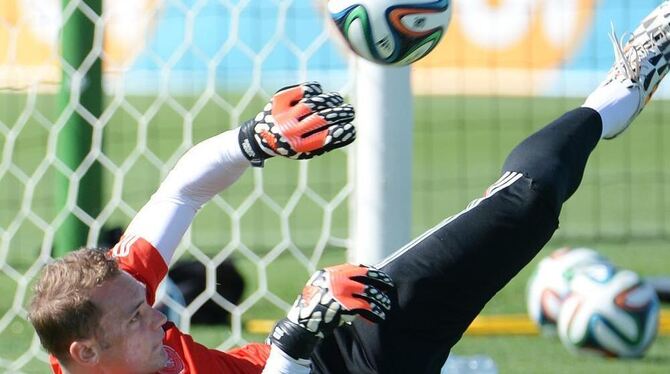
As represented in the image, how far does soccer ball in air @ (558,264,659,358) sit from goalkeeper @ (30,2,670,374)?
59.0 inches

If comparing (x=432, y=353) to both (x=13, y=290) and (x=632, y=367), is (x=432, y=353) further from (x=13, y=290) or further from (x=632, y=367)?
(x=13, y=290)

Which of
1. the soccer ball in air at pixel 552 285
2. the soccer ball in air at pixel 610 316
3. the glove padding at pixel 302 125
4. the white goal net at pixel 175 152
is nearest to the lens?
the glove padding at pixel 302 125

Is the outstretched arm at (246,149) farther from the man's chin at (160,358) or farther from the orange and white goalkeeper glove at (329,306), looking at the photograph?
the man's chin at (160,358)

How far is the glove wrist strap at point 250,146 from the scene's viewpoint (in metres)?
3.25

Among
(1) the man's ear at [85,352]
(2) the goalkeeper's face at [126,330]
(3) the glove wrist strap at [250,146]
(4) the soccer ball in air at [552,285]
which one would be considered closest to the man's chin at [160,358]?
(2) the goalkeeper's face at [126,330]

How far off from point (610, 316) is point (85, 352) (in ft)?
8.48

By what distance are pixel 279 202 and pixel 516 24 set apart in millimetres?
6215

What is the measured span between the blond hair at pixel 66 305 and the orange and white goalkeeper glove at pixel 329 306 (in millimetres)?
401

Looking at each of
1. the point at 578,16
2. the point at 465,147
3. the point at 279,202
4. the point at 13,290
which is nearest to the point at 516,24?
the point at 578,16

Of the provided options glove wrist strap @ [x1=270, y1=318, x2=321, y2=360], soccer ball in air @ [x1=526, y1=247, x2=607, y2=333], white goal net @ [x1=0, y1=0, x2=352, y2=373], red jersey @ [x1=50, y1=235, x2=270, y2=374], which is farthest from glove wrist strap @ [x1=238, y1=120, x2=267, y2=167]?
soccer ball in air @ [x1=526, y1=247, x2=607, y2=333]

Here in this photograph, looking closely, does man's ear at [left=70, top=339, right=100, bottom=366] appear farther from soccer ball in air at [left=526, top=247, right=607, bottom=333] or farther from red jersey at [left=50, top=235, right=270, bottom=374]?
soccer ball in air at [left=526, top=247, right=607, bottom=333]

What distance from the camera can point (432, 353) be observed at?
10.3 feet

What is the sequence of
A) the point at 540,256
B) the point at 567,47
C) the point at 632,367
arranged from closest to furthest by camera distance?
1. the point at 632,367
2. the point at 540,256
3. the point at 567,47

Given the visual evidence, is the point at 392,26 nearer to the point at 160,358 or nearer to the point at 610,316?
the point at 160,358
